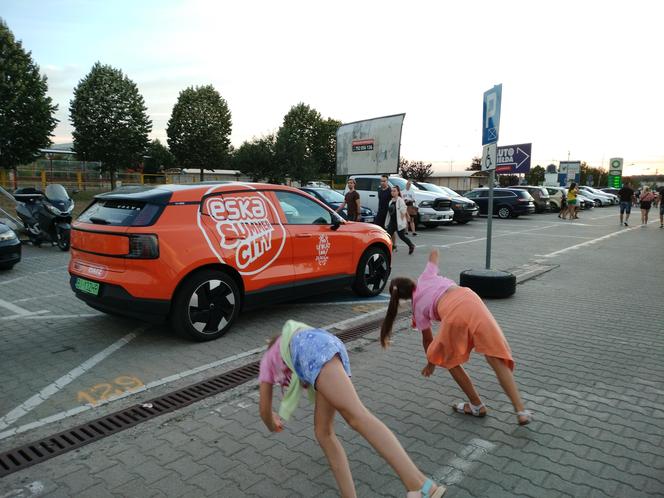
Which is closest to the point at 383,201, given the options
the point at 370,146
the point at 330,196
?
the point at 330,196

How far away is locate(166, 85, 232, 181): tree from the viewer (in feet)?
178

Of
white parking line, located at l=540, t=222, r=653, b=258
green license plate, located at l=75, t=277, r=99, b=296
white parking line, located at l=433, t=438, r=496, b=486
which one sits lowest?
white parking line, located at l=540, t=222, r=653, b=258

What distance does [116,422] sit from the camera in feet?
11.1

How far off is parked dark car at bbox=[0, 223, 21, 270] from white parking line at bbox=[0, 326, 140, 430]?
4943 millimetres

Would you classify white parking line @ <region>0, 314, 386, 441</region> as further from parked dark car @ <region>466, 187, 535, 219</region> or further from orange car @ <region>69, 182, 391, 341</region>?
parked dark car @ <region>466, 187, 535, 219</region>

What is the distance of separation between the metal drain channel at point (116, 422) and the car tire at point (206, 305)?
0.77 metres

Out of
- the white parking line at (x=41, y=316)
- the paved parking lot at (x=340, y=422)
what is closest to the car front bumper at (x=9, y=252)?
the paved parking lot at (x=340, y=422)

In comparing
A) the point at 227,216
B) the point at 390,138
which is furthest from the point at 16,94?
the point at 227,216

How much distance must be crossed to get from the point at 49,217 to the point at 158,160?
7072cm

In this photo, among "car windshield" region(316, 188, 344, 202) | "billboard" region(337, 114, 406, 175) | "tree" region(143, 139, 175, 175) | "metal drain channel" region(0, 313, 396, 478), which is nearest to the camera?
"metal drain channel" region(0, 313, 396, 478)

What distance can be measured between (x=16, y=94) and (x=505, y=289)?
1084 inches

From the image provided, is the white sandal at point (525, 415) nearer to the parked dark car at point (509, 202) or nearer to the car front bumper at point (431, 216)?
the car front bumper at point (431, 216)

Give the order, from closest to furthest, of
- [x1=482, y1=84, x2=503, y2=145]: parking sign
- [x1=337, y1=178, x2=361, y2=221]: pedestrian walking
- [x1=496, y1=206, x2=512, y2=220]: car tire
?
[x1=482, y1=84, x2=503, y2=145]: parking sign → [x1=337, y1=178, x2=361, y2=221]: pedestrian walking → [x1=496, y1=206, x2=512, y2=220]: car tire

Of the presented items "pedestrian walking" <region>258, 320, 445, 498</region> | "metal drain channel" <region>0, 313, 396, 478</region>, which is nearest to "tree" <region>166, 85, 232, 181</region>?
"metal drain channel" <region>0, 313, 396, 478</region>
